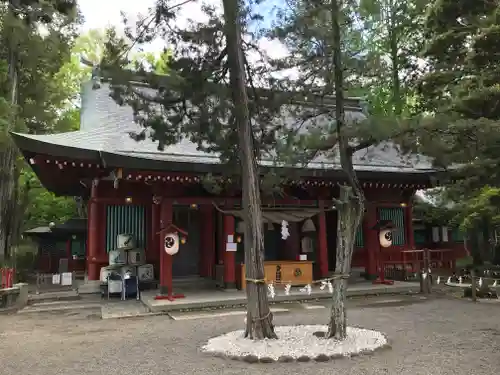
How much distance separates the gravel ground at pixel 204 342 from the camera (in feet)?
16.4

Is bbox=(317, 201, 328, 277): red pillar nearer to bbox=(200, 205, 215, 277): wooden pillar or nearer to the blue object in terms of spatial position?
bbox=(200, 205, 215, 277): wooden pillar

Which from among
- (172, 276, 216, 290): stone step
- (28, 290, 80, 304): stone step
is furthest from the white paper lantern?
(28, 290, 80, 304): stone step

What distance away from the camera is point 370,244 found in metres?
13.1

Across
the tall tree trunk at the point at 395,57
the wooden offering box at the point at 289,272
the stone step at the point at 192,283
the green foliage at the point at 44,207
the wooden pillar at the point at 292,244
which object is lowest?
the stone step at the point at 192,283

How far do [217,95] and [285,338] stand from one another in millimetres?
3759

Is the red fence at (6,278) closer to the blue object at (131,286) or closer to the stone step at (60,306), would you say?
the stone step at (60,306)

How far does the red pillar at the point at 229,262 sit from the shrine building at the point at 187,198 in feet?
0.09

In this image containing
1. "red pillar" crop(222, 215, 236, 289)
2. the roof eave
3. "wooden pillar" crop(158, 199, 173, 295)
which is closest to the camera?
the roof eave

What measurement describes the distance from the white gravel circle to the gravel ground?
207 millimetres

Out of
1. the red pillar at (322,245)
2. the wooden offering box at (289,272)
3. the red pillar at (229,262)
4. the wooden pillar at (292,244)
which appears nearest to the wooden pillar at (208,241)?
the red pillar at (229,262)

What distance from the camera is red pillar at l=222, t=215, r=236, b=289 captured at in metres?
11.2

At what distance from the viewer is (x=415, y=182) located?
12.7 metres

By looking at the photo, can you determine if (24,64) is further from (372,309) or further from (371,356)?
(371,356)

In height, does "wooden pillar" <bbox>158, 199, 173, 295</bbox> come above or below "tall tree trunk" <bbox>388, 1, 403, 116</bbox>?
below
